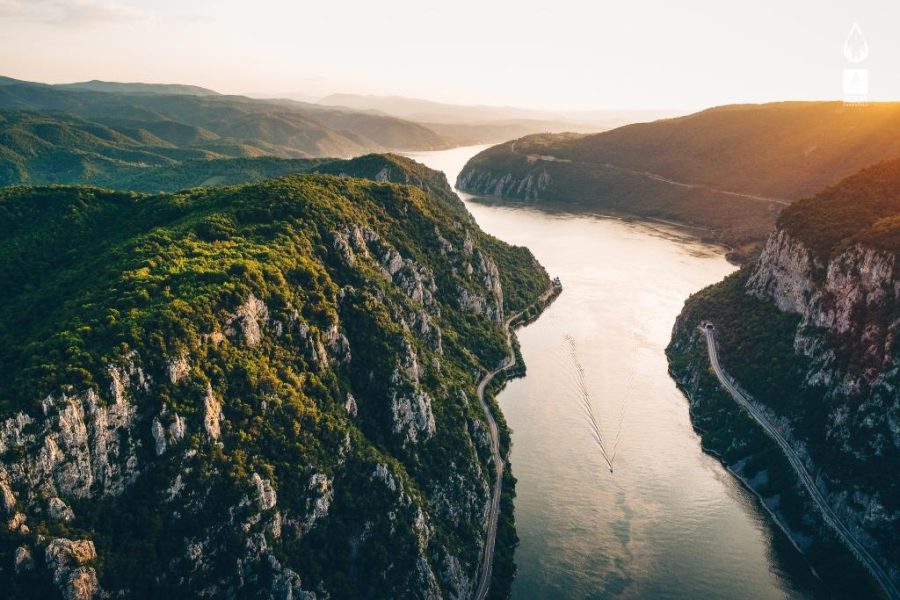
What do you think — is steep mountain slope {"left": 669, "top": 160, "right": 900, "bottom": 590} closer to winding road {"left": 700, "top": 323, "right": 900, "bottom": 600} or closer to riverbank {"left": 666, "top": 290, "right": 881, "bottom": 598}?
riverbank {"left": 666, "top": 290, "right": 881, "bottom": 598}

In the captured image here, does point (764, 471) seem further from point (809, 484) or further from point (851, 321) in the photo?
point (851, 321)

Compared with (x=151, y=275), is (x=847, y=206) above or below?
above

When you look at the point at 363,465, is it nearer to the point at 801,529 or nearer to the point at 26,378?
the point at 26,378

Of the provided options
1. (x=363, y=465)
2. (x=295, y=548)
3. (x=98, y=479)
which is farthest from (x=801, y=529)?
(x=98, y=479)

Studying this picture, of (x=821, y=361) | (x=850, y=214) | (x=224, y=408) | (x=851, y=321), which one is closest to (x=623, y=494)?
(x=821, y=361)

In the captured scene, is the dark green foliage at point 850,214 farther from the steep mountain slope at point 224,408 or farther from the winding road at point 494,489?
the steep mountain slope at point 224,408
